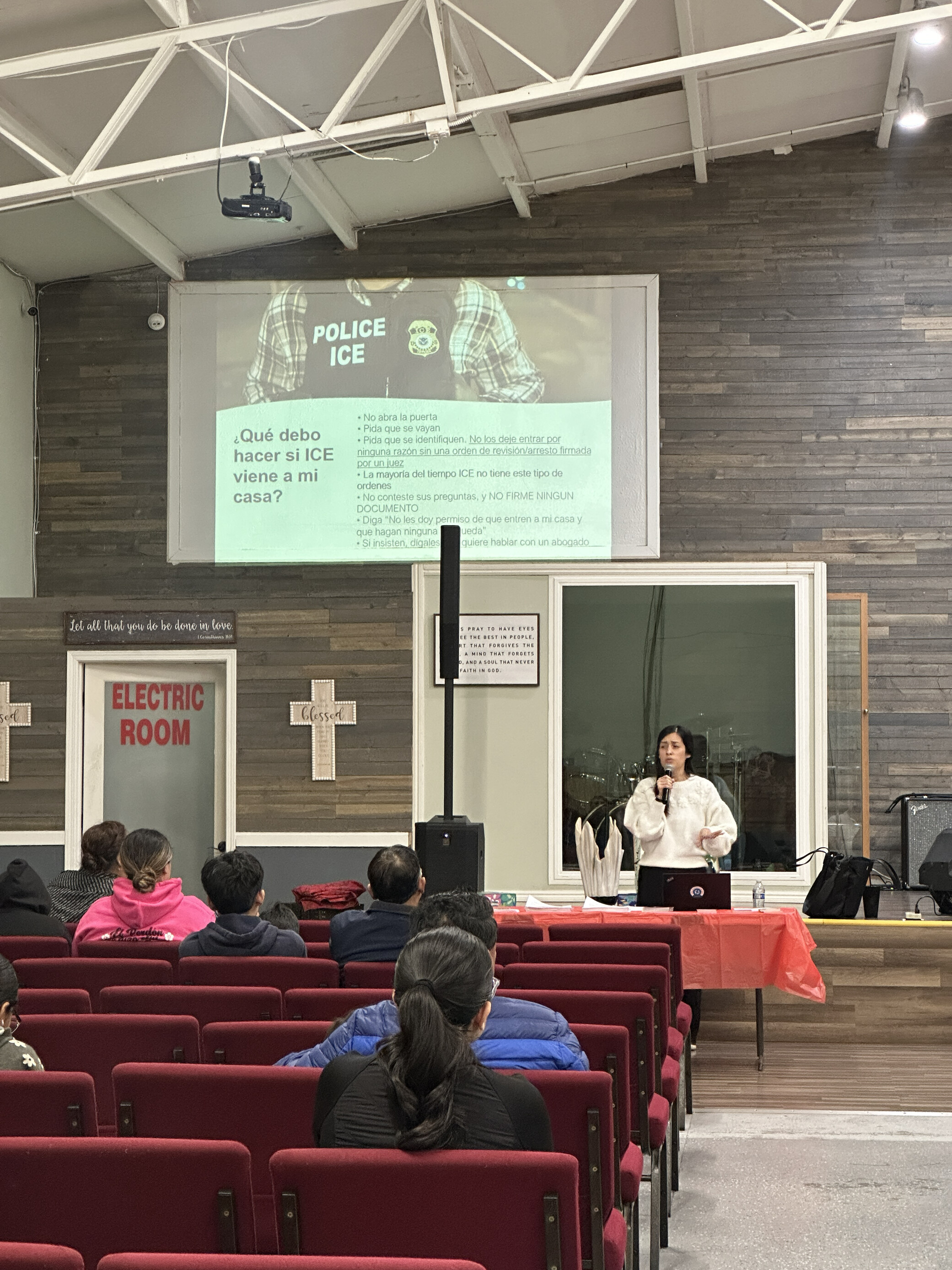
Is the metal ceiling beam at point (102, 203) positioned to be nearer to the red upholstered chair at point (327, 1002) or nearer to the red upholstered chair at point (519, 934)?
the red upholstered chair at point (519, 934)

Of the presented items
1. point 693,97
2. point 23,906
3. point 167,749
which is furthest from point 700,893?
point 693,97

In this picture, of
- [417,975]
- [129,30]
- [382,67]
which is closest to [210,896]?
[417,975]

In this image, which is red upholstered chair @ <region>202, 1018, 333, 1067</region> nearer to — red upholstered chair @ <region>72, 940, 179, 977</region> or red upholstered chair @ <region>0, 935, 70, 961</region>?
red upholstered chair @ <region>72, 940, 179, 977</region>

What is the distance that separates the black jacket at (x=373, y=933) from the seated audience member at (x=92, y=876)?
1.42m

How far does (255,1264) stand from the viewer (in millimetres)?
1487

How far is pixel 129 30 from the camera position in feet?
23.7

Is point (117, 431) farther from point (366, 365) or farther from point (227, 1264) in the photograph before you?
point (227, 1264)

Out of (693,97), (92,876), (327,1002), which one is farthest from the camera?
(693,97)

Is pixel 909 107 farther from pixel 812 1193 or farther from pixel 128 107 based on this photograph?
pixel 812 1193

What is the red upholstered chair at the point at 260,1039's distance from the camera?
122 inches

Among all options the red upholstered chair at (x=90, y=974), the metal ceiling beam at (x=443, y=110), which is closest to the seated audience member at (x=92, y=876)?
the red upholstered chair at (x=90, y=974)

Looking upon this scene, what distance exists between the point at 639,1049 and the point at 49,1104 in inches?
67.3

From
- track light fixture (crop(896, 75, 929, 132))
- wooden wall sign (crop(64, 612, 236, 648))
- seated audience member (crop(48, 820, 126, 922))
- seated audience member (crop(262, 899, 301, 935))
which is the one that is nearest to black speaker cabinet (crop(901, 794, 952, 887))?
track light fixture (crop(896, 75, 929, 132))

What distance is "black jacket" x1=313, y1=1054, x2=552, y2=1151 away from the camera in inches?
84.4
